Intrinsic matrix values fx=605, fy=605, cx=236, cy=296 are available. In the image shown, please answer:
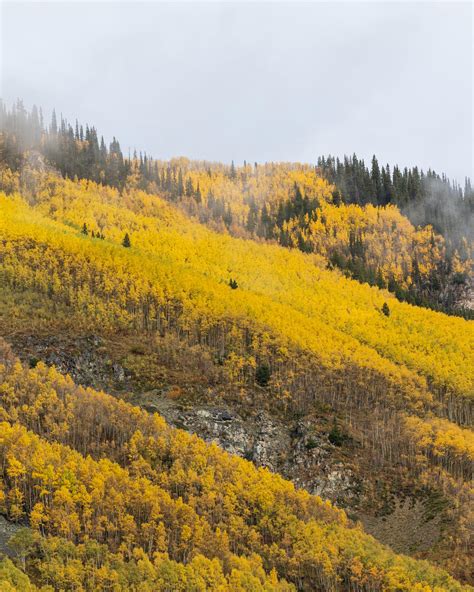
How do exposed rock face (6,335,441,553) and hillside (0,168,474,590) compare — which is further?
exposed rock face (6,335,441,553)

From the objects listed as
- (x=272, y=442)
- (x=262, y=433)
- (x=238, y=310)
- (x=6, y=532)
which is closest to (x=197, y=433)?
(x=262, y=433)

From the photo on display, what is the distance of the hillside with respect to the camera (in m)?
88.7

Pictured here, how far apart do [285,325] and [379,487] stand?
53.9 m

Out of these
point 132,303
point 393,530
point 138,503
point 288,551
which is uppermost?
point 132,303

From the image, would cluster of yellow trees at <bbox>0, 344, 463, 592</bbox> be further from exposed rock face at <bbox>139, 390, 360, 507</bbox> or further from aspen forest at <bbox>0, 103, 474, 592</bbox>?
exposed rock face at <bbox>139, 390, 360, 507</bbox>

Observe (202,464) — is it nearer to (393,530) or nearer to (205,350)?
(393,530)

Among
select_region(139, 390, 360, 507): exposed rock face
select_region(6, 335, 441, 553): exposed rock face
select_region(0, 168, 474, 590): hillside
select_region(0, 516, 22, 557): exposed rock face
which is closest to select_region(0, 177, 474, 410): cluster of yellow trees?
select_region(0, 168, 474, 590): hillside

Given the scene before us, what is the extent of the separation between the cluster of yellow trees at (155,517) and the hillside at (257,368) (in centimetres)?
52

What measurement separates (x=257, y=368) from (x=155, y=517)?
184 ft

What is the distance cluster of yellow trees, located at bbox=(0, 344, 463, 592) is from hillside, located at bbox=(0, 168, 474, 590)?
1.71 feet

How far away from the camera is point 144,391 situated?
114938 mm

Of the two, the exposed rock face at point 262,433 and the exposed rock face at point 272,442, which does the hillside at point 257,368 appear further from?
the exposed rock face at point 272,442

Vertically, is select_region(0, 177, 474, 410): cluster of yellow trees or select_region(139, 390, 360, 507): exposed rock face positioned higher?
select_region(0, 177, 474, 410): cluster of yellow trees

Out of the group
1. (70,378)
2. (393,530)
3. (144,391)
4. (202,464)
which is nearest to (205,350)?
(144,391)
